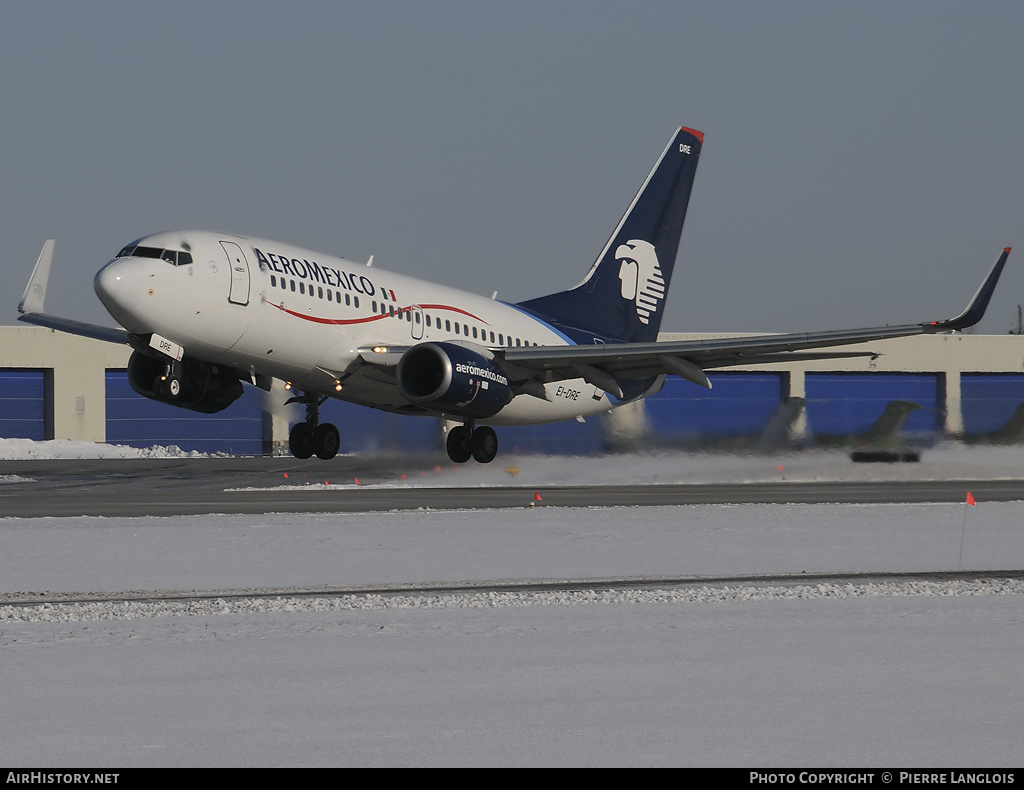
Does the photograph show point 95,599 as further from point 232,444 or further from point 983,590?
point 232,444

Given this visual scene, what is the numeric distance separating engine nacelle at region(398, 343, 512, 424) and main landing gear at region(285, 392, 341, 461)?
163 inches

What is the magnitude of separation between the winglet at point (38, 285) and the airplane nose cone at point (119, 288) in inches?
A: 307

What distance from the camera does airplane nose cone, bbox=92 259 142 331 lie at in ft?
86.4

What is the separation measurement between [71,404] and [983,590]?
6126cm

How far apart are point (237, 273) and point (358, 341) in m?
3.80

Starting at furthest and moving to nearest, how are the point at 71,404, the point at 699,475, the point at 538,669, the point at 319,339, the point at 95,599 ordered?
the point at 71,404, the point at 699,475, the point at 319,339, the point at 95,599, the point at 538,669

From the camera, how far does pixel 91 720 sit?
8.08 meters

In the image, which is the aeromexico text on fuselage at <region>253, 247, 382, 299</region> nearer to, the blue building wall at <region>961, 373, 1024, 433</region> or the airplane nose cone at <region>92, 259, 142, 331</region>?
the airplane nose cone at <region>92, 259, 142, 331</region>

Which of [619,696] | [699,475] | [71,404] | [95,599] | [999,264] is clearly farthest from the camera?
[71,404]

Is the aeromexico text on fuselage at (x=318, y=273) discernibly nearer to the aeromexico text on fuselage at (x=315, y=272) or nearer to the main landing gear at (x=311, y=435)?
the aeromexico text on fuselage at (x=315, y=272)

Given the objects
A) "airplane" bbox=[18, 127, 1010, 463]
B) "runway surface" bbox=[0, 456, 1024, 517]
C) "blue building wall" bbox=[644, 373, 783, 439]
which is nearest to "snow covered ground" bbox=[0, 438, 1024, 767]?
"runway surface" bbox=[0, 456, 1024, 517]

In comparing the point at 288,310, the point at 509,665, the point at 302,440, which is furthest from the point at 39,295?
the point at 509,665

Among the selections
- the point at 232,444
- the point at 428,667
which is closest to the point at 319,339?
the point at 428,667

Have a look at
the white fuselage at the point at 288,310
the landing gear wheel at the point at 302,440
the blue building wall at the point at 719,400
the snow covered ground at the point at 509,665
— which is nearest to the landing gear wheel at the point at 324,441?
the landing gear wheel at the point at 302,440
